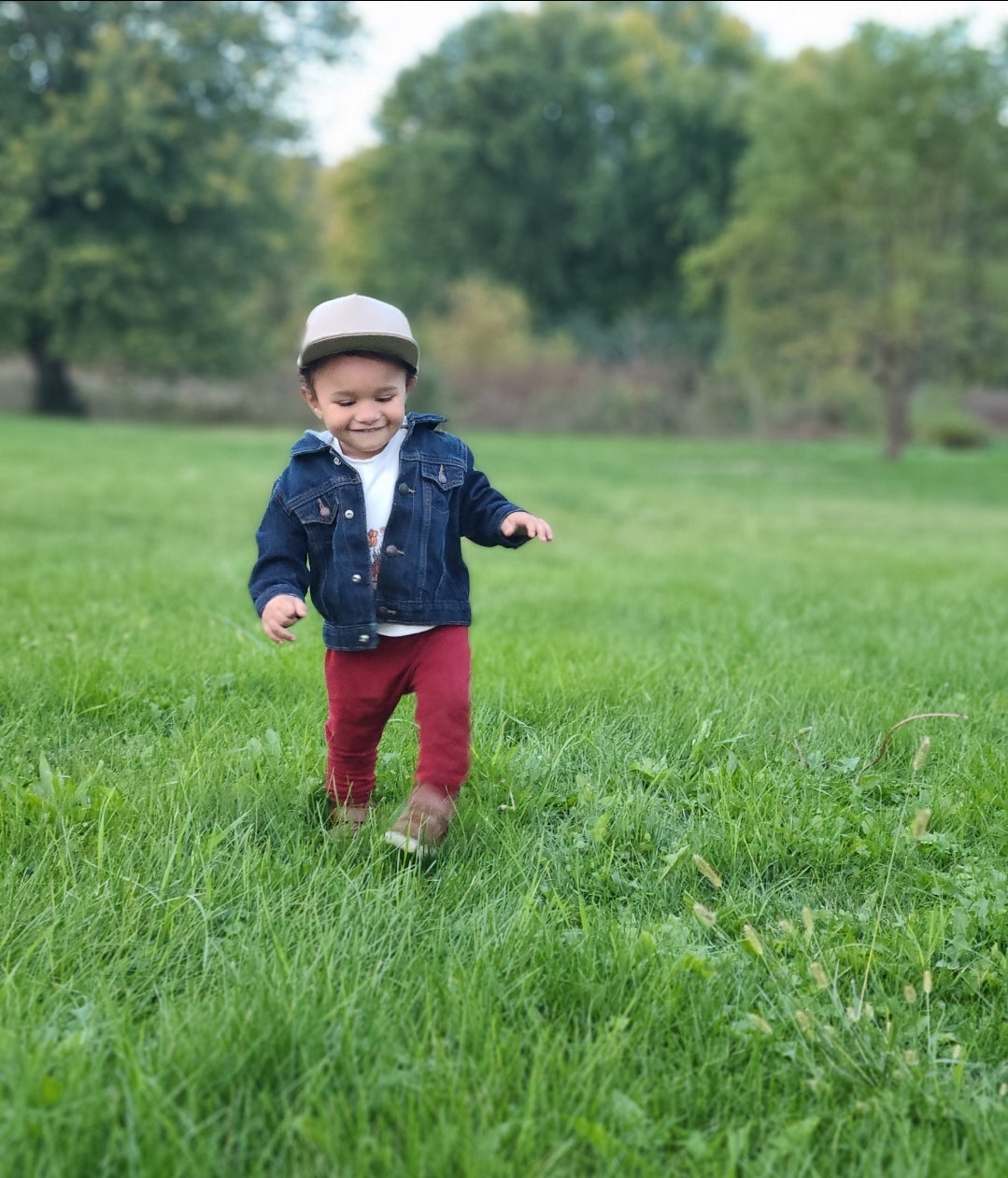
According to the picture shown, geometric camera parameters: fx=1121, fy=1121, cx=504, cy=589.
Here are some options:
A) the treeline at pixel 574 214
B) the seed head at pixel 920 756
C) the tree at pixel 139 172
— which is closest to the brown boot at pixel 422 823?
the seed head at pixel 920 756

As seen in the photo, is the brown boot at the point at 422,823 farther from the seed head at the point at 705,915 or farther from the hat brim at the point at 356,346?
the hat brim at the point at 356,346

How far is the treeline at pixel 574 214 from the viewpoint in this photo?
2433 centimetres

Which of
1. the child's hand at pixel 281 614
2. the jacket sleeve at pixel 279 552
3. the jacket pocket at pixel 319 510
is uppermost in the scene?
the jacket pocket at pixel 319 510

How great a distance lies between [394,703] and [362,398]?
81 cm

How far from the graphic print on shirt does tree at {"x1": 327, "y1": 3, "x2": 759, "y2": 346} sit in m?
45.4

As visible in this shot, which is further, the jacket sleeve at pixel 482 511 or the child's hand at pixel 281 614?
the jacket sleeve at pixel 482 511

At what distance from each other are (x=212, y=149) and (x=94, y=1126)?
37.3 meters

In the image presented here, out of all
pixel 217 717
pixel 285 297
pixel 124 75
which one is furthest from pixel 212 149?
pixel 217 717

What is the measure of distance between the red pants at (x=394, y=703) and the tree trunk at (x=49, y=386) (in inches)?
1509

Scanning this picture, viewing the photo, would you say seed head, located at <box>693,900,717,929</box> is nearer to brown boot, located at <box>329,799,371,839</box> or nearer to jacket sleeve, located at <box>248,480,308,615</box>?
brown boot, located at <box>329,799,371,839</box>

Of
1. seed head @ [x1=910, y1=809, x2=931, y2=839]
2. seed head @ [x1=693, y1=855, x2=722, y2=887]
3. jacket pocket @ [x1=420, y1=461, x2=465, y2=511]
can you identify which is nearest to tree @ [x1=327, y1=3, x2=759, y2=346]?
jacket pocket @ [x1=420, y1=461, x2=465, y2=511]

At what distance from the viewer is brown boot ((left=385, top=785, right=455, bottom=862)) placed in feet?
8.71

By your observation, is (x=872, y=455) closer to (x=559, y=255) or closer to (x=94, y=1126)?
(x=559, y=255)

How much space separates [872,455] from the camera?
29578 millimetres
